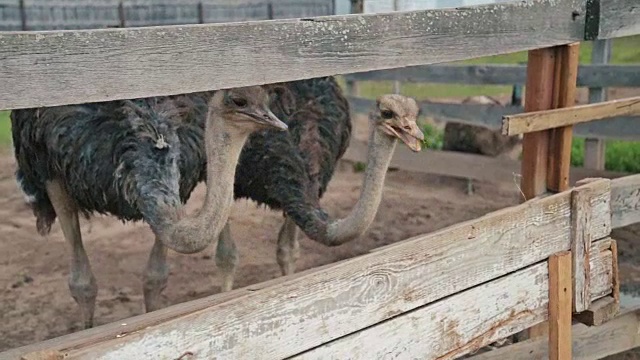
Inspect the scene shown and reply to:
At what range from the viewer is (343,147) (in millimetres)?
5039

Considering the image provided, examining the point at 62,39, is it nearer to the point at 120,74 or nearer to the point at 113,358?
the point at 120,74

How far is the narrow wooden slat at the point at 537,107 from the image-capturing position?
306 centimetres

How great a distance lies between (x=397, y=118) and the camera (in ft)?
11.0

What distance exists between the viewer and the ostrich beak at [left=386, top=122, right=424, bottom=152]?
3.25 metres

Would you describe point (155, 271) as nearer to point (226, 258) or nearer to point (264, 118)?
point (226, 258)

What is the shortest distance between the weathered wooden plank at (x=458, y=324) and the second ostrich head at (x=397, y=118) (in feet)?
3.20

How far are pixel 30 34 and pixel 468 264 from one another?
1220mm

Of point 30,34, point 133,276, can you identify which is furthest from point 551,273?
point 133,276

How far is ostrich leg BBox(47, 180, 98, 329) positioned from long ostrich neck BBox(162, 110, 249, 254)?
1325 mm

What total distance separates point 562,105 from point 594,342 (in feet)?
2.96

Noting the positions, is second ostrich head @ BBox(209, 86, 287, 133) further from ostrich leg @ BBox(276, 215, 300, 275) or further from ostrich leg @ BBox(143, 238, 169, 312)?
ostrich leg @ BBox(276, 215, 300, 275)

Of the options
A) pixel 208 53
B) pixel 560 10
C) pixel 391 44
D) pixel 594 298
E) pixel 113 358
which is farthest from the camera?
pixel 560 10

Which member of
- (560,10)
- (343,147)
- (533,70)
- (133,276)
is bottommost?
(133,276)

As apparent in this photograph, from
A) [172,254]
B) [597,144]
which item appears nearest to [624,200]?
[172,254]
